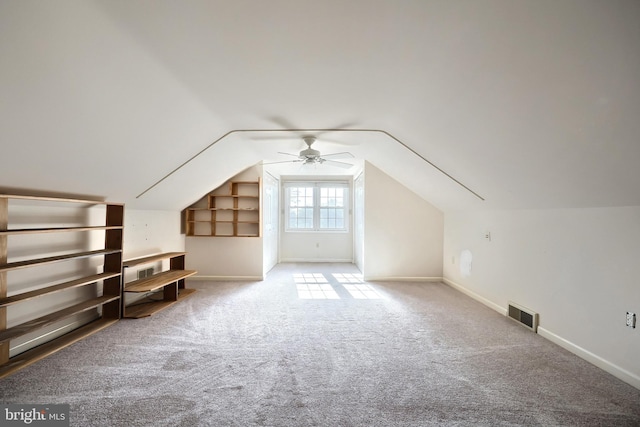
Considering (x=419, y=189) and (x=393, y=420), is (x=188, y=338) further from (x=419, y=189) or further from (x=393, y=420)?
(x=419, y=189)

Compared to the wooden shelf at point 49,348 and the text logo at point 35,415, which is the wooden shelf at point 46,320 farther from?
the text logo at point 35,415

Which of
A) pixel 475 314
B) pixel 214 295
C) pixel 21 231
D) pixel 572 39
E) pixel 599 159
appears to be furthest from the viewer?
pixel 214 295

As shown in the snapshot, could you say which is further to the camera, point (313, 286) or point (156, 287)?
point (313, 286)

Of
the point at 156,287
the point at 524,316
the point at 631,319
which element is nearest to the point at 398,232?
the point at 524,316

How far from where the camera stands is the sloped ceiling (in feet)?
4.33

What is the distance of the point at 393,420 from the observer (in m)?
1.61

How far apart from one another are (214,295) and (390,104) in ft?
12.0

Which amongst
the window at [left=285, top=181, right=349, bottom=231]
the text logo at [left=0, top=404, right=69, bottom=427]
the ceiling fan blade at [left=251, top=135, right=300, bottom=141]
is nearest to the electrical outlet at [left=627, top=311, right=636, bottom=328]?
the ceiling fan blade at [left=251, top=135, right=300, bottom=141]

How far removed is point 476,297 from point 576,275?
167cm

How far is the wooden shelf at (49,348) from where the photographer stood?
204 centimetres

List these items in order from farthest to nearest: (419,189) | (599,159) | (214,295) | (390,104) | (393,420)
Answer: (419,189)
(214,295)
(390,104)
(599,159)
(393,420)

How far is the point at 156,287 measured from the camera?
3.30m

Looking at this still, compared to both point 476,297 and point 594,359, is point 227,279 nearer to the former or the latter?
point 476,297

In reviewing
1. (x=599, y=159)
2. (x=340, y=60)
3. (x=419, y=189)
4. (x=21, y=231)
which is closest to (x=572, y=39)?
(x=599, y=159)
